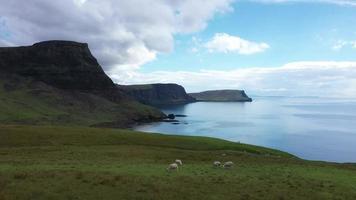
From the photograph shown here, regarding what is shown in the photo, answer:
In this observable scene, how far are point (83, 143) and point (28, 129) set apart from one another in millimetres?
12420

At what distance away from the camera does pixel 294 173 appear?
119ft

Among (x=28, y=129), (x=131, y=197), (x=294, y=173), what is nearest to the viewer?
(x=131, y=197)

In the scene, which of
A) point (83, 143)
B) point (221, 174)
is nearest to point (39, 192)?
point (221, 174)

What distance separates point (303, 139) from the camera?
6619 inches

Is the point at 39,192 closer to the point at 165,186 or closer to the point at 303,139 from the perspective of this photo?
the point at 165,186

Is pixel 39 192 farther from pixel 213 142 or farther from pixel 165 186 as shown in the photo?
pixel 213 142

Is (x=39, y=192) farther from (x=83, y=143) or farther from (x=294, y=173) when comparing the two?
(x=83, y=143)

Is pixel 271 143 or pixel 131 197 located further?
pixel 271 143

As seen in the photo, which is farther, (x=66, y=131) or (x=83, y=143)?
(x=66, y=131)

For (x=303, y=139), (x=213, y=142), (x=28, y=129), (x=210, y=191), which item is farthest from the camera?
(x=303, y=139)

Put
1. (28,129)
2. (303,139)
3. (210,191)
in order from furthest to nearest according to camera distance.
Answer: (303,139), (28,129), (210,191)

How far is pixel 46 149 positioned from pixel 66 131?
20.7m

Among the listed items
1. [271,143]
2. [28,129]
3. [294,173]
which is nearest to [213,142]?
[28,129]

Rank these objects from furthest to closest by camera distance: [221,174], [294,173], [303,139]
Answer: [303,139]
[294,173]
[221,174]
